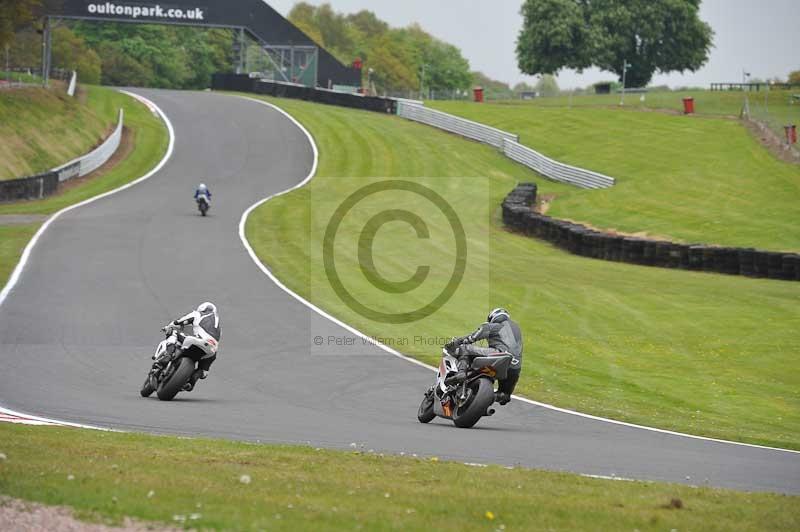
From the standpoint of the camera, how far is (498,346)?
13.3 metres

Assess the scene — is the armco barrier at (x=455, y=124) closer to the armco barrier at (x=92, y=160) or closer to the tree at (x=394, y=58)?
the armco barrier at (x=92, y=160)

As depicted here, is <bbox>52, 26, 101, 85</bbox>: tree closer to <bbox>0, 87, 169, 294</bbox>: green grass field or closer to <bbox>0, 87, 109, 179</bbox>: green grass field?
<bbox>0, 87, 169, 294</bbox>: green grass field

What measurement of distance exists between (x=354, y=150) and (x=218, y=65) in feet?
328

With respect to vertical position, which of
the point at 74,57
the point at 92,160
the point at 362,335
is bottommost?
the point at 362,335

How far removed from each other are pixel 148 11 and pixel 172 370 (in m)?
60.0

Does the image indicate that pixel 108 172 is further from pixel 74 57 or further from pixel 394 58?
pixel 394 58

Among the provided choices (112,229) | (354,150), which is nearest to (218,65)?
(354,150)

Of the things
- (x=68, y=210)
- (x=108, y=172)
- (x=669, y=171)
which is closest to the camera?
(x=68, y=210)

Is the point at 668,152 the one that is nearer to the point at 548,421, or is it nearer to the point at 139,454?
the point at 548,421

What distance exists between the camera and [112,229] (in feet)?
104

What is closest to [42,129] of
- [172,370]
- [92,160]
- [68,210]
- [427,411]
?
[92,160]

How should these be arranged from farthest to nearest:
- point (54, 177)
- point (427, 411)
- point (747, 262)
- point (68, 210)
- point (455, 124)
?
point (455, 124), point (54, 177), point (68, 210), point (747, 262), point (427, 411)

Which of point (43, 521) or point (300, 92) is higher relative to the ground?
point (300, 92)

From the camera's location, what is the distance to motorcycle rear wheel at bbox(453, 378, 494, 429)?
13.2m
